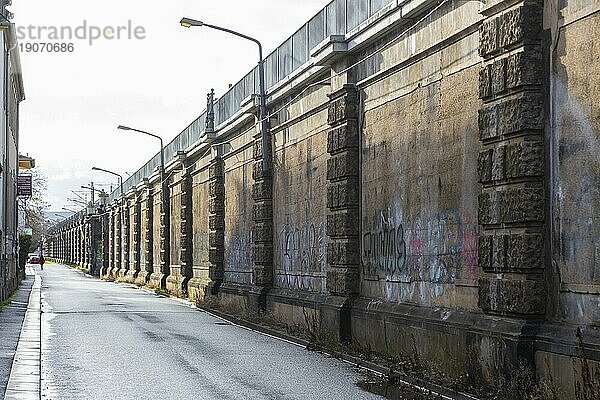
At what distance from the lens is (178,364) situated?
693 inches

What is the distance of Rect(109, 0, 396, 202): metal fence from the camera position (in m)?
19.9

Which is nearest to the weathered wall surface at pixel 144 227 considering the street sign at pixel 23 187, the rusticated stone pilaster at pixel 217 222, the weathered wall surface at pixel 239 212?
the street sign at pixel 23 187

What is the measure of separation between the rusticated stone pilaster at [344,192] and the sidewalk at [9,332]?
6088 millimetres

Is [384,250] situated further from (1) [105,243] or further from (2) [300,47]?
(1) [105,243]

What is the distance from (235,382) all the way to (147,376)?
1427 millimetres

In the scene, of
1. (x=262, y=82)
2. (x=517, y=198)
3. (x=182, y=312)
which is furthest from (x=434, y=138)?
(x=182, y=312)

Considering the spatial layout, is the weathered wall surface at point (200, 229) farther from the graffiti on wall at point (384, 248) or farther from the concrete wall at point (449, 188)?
the graffiti on wall at point (384, 248)

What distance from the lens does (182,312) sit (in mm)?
33875

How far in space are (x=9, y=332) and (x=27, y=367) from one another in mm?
7536

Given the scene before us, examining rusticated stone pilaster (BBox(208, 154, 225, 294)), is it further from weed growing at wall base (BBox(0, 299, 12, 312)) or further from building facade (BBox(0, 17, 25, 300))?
building facade (BBox(0, 17, 25, 300))

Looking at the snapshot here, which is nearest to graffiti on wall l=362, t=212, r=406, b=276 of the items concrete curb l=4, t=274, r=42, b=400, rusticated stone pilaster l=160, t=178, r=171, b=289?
concrete curb l=4, t=274, r=42, b=400

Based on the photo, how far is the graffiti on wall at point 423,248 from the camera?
14.9 m

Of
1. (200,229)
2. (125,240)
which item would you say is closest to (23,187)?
(125,240)

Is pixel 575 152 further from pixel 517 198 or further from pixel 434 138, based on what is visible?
pixel 434 138
